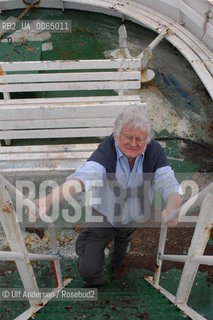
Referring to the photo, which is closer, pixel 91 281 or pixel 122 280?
pixel 91 281

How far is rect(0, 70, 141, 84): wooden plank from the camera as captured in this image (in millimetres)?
5020

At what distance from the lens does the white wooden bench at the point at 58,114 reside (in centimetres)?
455

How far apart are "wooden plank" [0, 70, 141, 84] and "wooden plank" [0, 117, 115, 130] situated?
1.95 feet

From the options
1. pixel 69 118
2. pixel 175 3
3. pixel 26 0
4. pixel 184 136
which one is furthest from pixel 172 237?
pixel 26 0

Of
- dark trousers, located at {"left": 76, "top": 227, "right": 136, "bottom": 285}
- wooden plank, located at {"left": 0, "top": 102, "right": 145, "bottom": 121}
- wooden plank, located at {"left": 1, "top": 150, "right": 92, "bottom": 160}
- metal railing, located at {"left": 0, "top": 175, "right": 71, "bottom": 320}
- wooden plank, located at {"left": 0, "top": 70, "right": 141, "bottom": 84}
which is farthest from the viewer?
wooden plank, located at {"left": 0, "top": 70, "right": 141, "bottom": 84}

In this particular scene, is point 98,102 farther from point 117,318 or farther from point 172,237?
point 117,318

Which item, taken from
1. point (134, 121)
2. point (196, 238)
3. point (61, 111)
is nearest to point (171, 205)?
point (196, 238)

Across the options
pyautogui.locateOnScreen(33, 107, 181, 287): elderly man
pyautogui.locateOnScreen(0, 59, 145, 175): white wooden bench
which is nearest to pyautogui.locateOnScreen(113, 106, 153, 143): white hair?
pyautogui.locateOnScreen(33, 107, 181, 287): elderly man

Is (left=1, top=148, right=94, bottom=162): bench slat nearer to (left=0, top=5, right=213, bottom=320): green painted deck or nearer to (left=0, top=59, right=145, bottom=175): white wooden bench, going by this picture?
(left=0, top=59, right=145, bottom=175): white wooden bench

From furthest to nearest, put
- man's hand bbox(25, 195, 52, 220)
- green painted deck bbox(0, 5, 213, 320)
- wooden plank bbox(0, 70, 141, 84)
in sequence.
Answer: wooden plank bbox(0, 70, 141, 84)
green painted deck bbox(0, 5, 213, 320)
man's hand bbox(25, 195, 52, 220)

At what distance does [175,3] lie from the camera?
247 inches

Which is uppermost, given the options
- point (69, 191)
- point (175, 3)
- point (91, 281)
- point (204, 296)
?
point (175, 3)

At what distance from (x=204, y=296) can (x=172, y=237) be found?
692mm

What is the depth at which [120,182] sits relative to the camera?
278 cm
